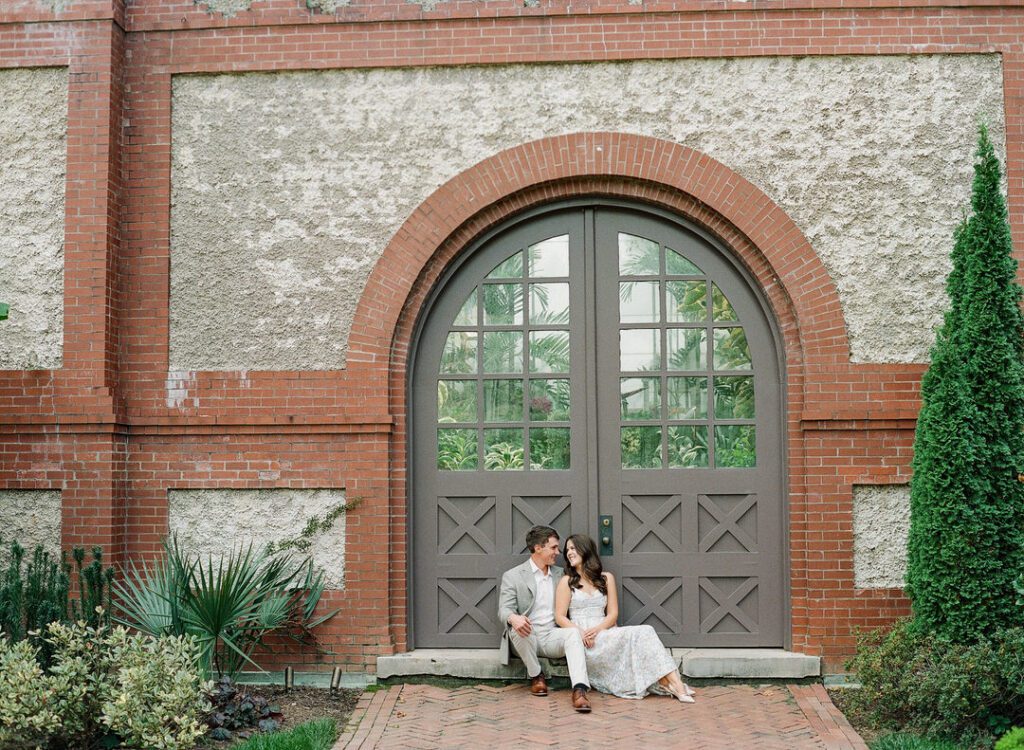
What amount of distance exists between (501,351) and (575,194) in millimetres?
1433

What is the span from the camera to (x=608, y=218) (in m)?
8.30

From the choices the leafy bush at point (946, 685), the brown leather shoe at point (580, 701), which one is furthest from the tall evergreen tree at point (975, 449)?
the brown leather shoe at point (580, 701)

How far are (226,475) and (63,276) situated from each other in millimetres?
2087

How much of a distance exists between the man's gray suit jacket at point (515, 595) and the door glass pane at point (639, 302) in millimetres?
2227

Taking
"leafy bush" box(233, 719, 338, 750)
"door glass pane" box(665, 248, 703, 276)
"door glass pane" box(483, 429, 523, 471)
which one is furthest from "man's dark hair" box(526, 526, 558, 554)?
"door glass pane" box(665, 248, 703, 276)

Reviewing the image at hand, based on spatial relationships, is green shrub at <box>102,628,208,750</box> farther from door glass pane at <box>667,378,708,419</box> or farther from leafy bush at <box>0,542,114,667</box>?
door glass pane at <box>667,378,708,419</box>

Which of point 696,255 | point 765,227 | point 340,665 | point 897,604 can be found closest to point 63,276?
point 340,665

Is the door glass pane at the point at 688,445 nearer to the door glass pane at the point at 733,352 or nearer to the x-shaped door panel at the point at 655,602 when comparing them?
the door glass pane at the point at 733,352

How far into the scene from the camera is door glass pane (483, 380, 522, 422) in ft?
27.1

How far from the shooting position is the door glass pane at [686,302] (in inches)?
324

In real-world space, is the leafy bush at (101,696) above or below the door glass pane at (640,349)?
below

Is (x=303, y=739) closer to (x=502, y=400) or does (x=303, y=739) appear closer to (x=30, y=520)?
(x=502, y=400)

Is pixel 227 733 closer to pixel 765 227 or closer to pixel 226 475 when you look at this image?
pixel 226 475

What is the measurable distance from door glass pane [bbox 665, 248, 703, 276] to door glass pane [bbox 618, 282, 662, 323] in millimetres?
175
